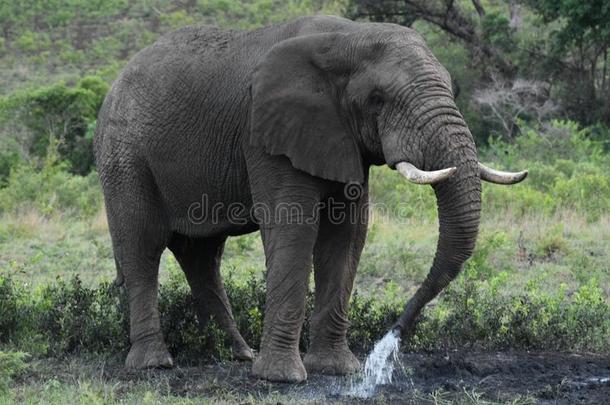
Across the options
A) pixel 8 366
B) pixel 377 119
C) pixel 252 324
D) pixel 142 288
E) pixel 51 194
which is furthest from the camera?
pixel 51 194

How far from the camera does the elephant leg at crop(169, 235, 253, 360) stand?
341 inches

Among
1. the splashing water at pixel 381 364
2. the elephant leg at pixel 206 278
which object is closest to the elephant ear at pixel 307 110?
the splashing water at pixel 381 364

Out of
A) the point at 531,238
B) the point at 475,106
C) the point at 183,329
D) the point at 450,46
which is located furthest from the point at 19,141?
the point at 183,329

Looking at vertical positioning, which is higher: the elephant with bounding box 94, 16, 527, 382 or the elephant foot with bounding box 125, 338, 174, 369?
the elephant with bounding box 94, 16, 527, 382

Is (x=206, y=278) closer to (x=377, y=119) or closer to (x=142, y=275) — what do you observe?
(x=142, y=275)

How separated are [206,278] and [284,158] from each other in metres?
1.75

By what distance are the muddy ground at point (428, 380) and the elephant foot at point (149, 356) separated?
0.09m

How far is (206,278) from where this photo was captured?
8.73m

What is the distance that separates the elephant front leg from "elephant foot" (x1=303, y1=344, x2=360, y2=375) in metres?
0.40

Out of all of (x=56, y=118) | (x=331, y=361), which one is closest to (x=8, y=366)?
(x=331, y=361)

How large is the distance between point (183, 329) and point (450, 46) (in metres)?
21.9

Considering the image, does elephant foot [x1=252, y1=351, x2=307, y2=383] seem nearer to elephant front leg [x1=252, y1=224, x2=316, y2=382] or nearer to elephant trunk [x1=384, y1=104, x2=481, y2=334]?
elephant front leg [x1=252, y1=224, x2=316, y2=382]

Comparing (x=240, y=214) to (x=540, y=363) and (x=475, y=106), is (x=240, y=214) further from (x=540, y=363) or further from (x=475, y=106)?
(x=475, y=106)

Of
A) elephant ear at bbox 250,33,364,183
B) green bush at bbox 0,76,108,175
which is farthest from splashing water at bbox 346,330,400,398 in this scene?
green bush at bbox 0,76,108,175
